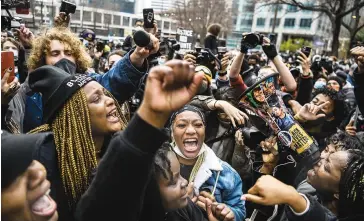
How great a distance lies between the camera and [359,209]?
5.82 feet

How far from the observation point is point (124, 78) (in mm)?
2221

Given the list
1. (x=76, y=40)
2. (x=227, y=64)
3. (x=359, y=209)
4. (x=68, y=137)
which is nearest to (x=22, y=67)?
(x=76, y=40)

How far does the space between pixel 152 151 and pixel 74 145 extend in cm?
69

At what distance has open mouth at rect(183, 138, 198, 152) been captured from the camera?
2.25 m

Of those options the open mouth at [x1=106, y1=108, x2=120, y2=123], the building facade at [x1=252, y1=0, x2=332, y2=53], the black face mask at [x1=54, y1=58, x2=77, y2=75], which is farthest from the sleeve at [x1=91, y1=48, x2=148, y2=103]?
the building facade at [x1=252, y1=0, x2=332, y2=53]

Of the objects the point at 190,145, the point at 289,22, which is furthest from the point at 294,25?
the point at 190,145

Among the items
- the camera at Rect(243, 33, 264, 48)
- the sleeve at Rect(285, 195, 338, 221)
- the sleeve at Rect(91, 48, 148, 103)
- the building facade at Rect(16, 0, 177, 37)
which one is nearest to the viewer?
the sleeve at Rect(285, 195, 338, 221)

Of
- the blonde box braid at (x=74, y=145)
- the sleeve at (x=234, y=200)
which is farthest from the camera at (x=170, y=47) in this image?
the blonde box braid at (x=74, y=145)

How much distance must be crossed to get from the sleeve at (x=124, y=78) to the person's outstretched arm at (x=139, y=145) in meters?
1.31

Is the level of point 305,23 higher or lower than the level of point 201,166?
higher

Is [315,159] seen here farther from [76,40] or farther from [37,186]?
[76,40]

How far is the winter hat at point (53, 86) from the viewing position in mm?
1526

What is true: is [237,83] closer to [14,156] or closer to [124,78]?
[124,78]

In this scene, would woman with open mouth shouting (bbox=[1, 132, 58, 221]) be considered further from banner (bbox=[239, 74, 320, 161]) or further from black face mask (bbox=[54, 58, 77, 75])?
banner (bbox=[239, 74, 320, 161])
